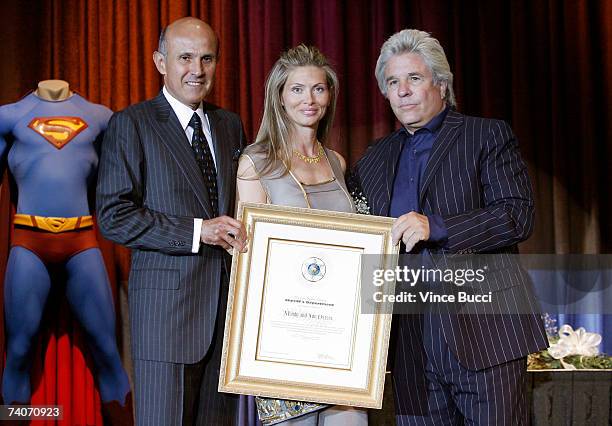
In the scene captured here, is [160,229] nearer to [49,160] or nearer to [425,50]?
[425,50]

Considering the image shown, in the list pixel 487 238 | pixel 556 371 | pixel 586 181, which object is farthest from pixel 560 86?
pixel 487 238

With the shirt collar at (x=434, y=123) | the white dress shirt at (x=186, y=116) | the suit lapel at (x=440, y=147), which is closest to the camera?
the suit lapel at (x=440, y=147)

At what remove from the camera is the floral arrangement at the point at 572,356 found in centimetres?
369

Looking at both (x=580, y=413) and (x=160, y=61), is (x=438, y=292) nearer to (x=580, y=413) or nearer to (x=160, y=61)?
(x=160, y=61)

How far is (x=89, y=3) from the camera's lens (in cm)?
428

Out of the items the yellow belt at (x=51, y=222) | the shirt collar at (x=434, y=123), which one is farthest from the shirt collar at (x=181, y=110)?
the yellow belt at (x=51, y=222)

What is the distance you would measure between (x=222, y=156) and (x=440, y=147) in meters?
0.71

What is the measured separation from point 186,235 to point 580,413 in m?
2.15

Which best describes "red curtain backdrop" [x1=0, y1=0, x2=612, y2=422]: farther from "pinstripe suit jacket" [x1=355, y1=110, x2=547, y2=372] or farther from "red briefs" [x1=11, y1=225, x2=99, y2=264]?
"pinstripe suit jacket" [x1=355, y1=110, x2=547, y2=372]

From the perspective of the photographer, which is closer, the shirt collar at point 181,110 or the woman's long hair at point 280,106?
the woman's long hair at point 280,106

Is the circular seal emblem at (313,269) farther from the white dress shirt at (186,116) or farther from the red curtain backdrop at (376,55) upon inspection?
the red curtain backdrop at (376,55)

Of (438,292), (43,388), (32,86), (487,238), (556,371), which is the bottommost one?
(43,388)

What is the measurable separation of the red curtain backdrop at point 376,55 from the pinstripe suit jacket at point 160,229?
1.87m

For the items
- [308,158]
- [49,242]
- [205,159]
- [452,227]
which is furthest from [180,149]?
[49,242]
